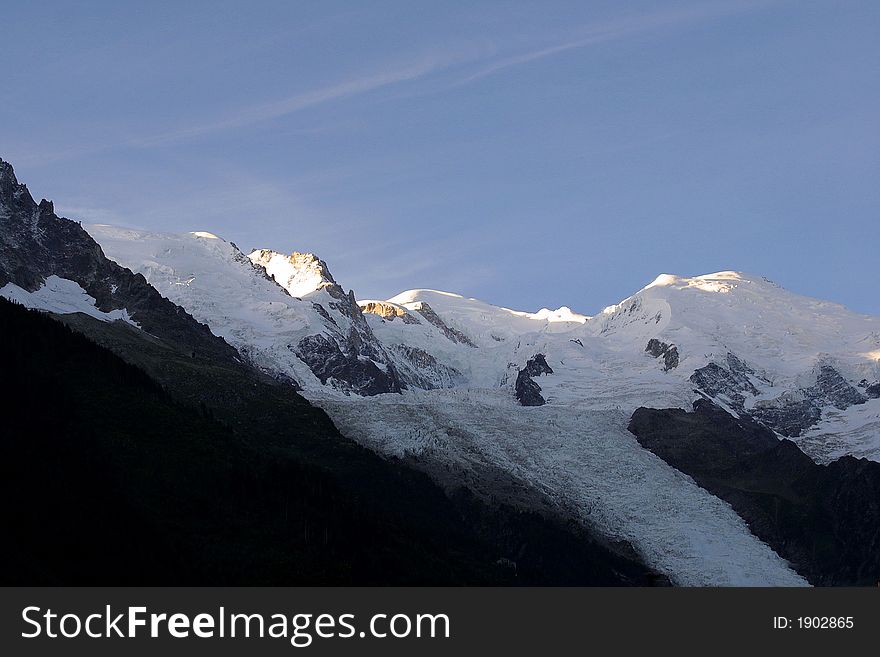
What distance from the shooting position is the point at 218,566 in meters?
172
